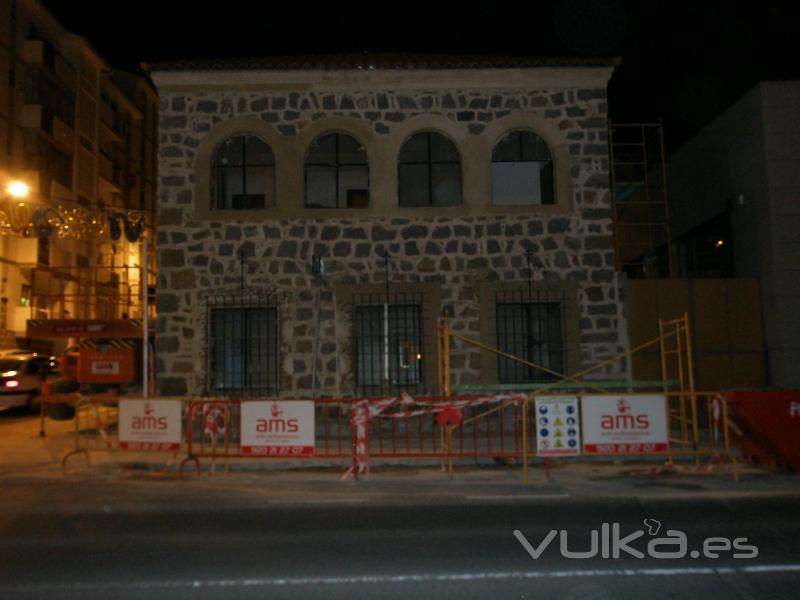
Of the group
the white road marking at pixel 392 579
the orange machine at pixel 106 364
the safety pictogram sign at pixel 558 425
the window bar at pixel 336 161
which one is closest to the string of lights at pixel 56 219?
the orange machine at pixel 106 364

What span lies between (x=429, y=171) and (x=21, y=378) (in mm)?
11903

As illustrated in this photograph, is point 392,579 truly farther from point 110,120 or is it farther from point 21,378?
point 110,120

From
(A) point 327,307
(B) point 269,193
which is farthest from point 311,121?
(A) point 327,307

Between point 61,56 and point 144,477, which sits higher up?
point 61,56

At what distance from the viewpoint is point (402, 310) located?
1541cm

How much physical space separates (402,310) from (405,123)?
3.86m

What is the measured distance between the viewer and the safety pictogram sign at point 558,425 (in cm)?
1070

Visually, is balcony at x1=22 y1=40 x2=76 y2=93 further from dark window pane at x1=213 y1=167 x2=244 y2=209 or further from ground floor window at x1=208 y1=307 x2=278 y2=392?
ground floor window at x1=208 y1=307 x2=278 y2=392

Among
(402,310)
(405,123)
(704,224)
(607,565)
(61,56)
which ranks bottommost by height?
(607,565)

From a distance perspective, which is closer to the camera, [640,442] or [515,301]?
[640,442]

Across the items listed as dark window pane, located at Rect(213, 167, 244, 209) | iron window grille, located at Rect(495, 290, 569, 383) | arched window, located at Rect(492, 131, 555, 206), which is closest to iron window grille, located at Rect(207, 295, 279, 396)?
dark window pane, located at Rect(213, 167, 244, 209)

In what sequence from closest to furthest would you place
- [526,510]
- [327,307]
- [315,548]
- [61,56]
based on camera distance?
[315,548]
[526,510]
[327,307]
[61,56]

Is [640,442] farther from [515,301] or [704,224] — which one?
[704,224]

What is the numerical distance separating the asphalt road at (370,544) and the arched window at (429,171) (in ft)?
24.1
